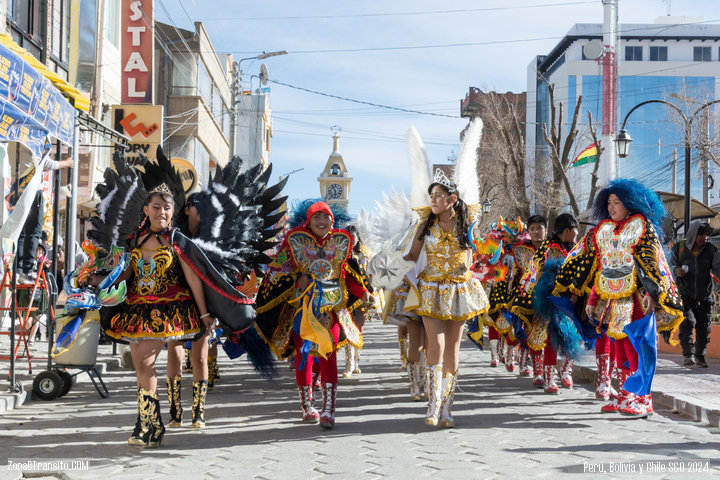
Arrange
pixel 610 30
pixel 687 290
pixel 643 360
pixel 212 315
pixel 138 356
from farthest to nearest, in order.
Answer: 1. pixel 610 30
2. pixel 687 290
3. pixel 643 360
4. pixel 212 315
5. pixel 138 356

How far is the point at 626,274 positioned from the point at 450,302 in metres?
1.59

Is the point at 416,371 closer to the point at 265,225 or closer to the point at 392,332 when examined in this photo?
the point at 265,225

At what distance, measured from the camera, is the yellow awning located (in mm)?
8456

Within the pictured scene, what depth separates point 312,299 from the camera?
7.08 m

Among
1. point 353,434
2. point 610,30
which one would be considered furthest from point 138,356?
point 610,30

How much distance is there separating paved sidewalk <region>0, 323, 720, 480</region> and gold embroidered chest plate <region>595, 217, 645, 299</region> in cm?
111

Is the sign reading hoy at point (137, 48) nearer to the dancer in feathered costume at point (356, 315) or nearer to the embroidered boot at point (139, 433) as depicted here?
the dancer in feathered costume at point (356, 315)

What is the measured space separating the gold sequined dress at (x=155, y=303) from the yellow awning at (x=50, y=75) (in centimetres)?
322

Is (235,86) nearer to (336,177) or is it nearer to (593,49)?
(593,49)

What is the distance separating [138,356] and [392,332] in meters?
15.2

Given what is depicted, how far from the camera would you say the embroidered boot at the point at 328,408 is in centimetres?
660

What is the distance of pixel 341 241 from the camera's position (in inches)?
286

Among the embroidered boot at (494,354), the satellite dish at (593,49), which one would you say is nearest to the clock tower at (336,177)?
the satellite dish at (593,49)

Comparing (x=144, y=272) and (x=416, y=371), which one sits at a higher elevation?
(x=144, y=272)
